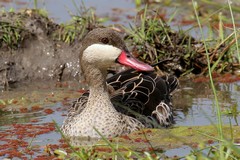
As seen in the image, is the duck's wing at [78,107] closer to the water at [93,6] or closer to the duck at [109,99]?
the duck at [109,99]

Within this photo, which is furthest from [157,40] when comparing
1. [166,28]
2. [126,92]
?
[126,92]

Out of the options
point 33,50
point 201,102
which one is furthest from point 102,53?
point 33,50

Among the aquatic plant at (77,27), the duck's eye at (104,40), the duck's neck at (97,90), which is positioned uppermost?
the duck's eye at (104,40)

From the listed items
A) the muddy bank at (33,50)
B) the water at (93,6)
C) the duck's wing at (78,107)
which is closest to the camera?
the duck's wing at (78,107)

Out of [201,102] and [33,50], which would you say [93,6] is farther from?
[201,102]

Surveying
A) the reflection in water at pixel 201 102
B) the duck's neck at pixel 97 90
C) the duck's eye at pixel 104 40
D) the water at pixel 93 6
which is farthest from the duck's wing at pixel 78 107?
the water at pixel 93 6

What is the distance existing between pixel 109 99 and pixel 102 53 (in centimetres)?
58

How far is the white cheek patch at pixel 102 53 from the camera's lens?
26.8ft

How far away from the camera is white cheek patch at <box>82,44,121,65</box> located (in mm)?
8172

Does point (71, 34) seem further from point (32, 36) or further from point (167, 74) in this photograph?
point (167, 74)

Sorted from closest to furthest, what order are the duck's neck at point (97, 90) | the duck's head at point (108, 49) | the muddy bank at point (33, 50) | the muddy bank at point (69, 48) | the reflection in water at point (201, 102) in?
the duck's head at point (108, 49) < the duck's neck at point (97, 90) < the reflection in water at point (201, 102) < the muddy bank at point (69, 48) < the muddy bank at point (33, 50)

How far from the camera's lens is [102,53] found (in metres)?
8.20

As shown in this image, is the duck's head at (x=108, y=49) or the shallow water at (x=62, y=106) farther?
the shallow water at (x=62, y=106)

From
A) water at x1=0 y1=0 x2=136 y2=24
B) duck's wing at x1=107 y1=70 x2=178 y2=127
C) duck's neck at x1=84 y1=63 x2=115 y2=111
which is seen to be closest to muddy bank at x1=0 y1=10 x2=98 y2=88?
water at x1=0 y1=0 x2=136 y2=24
